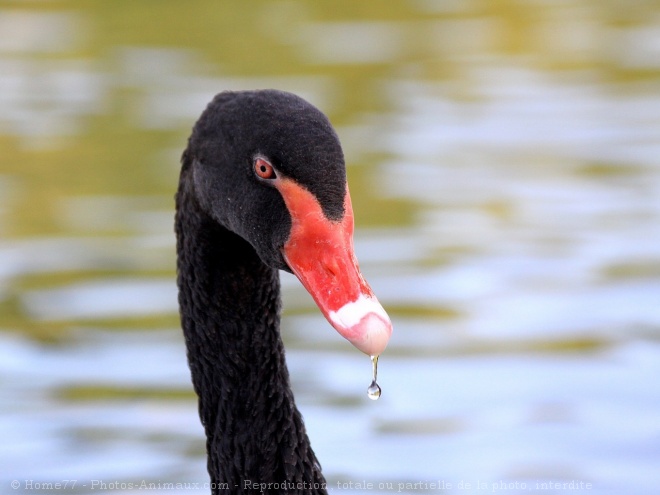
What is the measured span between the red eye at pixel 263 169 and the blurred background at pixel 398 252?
2.30 m

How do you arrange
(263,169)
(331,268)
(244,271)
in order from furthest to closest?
(244,271) → (263,169) → (331,268)

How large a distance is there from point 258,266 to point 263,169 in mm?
572

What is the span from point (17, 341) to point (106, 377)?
0.74m

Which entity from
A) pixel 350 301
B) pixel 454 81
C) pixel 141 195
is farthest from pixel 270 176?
pixel 454 81

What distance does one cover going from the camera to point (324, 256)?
340 cm

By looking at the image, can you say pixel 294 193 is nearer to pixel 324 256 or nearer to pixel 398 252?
pixel 324 256

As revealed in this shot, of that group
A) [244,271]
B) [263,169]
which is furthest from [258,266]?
[263,169]

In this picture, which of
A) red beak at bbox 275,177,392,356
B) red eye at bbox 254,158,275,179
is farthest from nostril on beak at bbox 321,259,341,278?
red eye at bbox 254,158,275,179

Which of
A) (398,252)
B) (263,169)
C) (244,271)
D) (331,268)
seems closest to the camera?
(331,268)

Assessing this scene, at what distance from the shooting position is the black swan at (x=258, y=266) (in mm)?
3379

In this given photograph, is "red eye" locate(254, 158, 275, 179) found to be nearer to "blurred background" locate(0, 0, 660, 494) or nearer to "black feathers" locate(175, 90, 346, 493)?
"black feathers" locate(175, 90, 346, 493)

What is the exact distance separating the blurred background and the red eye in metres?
2.30

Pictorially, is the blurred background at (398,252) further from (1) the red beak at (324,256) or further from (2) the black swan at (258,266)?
(1) the red beak at (324,256)

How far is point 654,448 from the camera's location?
224 inches
